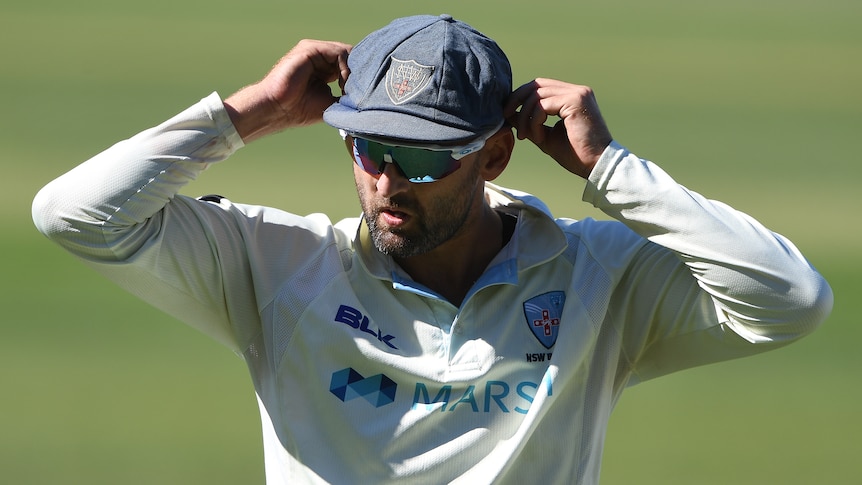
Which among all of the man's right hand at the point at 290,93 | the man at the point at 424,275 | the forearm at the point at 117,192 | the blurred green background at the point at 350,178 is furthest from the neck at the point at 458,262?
the blurred green background at the point at 350,178

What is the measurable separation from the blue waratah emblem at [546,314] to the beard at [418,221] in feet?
0.86

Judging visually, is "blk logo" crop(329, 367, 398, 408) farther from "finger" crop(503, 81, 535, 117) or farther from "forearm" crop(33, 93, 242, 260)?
"finger" crop(503, 81, 535, 117)

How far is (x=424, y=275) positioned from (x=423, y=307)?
11cm

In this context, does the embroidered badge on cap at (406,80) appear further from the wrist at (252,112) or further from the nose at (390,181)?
the wrist at (252,112)

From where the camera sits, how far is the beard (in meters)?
2.68

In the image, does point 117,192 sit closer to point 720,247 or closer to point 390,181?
point 390,181

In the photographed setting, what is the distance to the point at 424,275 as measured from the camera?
2832 mm

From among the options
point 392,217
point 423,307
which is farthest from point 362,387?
point 392,217

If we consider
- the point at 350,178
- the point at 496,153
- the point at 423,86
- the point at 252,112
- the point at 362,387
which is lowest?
the point at 350,178

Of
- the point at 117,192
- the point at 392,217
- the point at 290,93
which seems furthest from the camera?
the point at 290,93

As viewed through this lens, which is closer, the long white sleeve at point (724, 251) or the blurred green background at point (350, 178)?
the long white sleeve at point (724, 251)

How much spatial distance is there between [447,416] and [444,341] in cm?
18

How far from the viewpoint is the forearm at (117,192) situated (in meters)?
2.56

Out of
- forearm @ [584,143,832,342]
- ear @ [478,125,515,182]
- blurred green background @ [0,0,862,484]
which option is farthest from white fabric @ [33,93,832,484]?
blurred green background @ [0,0,862,484]
